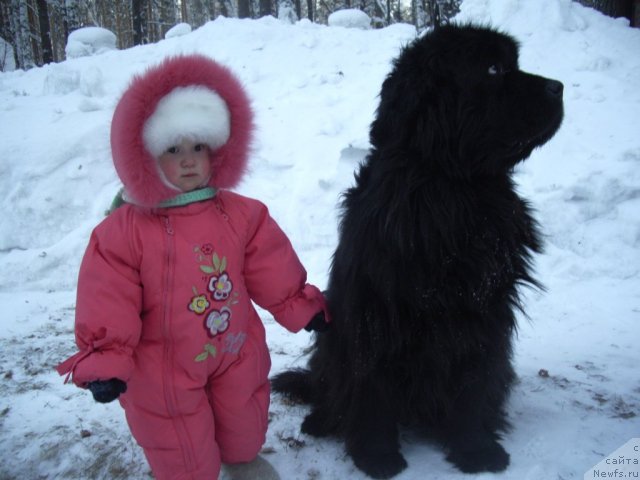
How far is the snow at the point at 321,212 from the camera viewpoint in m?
2.00

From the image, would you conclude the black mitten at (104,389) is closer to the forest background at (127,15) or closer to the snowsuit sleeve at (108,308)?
the snowsuit sleeve at (108,308)

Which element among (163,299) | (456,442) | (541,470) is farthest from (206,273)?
(541,470)

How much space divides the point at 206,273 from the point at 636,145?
4641 mm

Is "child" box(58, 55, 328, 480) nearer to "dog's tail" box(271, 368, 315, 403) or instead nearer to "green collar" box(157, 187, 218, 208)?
"green collar" box(157, 187, 218, 208)

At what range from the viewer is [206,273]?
63.8 inches

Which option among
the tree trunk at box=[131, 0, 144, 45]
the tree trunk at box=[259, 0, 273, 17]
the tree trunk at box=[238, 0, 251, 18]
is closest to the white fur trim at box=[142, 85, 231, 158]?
the tree trunk at box=[259, 0, 273, 17]

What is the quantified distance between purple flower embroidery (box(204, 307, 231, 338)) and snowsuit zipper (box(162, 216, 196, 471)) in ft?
0.43

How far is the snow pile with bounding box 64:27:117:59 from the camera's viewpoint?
1036cm

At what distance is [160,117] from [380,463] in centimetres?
152

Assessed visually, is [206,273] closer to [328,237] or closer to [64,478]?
[64,478]

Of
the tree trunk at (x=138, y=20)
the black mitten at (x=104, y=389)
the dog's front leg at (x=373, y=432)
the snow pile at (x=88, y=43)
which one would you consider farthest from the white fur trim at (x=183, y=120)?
the tree trunk at (x=138, y=20)

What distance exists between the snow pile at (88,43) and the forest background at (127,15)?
11.2ft

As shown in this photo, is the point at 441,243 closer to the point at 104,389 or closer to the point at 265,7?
the point at 104,389

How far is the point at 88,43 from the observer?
34.8 ft
